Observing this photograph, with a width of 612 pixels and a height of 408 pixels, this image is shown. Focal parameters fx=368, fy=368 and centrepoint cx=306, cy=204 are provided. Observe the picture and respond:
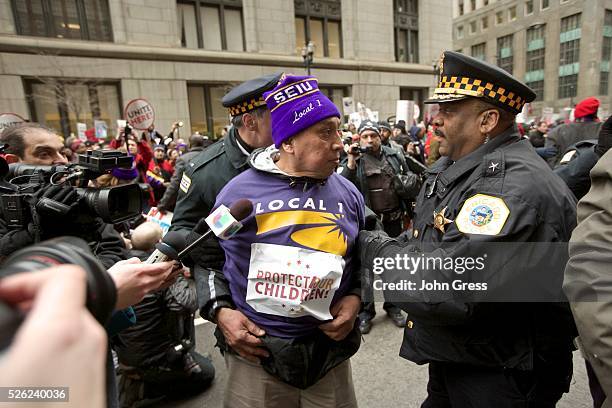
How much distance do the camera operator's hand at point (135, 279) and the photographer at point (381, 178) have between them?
3.57 m

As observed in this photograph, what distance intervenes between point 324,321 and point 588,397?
239 cm

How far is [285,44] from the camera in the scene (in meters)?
21.2

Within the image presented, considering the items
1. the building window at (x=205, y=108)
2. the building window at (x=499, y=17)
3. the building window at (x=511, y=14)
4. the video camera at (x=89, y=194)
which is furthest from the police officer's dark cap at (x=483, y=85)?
the building window at (x=499, y=17)

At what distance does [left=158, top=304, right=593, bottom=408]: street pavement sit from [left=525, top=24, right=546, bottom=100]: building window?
188 feet

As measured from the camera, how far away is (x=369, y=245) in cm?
176

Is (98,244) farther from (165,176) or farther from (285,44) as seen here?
(285,44)

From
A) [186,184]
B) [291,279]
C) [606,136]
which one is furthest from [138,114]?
[606,136]

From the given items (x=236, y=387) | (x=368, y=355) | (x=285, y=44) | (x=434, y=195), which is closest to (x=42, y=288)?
(x=236, y=387)

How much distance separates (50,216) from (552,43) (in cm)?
6088

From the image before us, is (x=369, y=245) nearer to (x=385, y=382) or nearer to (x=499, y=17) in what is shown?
(x=385, y=382)

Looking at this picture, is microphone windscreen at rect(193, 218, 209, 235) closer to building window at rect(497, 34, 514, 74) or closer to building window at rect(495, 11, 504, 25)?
building window at rect(497, 34, 514, 74)

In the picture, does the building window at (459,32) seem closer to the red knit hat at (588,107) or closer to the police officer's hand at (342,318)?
the red knit hat at (588,107)

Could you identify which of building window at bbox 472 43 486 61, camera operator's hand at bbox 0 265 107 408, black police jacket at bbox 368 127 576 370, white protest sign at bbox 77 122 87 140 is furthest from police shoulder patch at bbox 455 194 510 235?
building window at bbox 472 43 486 61

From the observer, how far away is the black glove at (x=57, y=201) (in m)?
1.70
